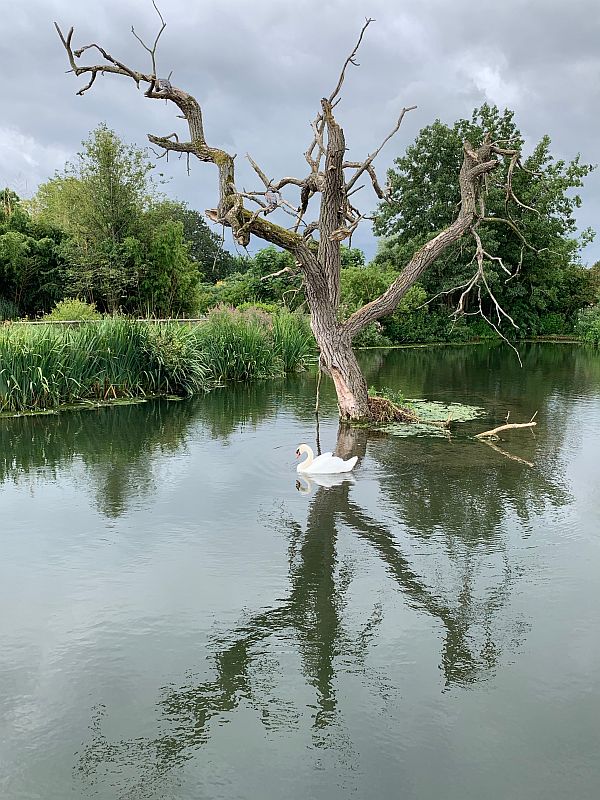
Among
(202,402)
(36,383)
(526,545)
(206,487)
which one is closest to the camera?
(526,545)

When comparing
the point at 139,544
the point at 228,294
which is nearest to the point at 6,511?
the point at 139,544

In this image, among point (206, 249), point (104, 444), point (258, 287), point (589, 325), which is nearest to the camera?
point (104, 444)

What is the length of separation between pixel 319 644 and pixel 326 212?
304 inches

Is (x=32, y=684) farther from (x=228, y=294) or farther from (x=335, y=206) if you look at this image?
(x=228, y=294)

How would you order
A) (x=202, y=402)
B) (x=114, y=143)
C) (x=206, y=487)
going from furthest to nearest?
(x=114, y=143) → (x=202, y=402) → (x=206, y=487)

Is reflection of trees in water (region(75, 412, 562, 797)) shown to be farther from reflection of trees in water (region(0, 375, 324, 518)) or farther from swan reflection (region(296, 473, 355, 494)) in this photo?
reflection of trees in water (region(0, 375, 324, 518))

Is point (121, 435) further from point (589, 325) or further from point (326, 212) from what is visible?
point (589, 325)

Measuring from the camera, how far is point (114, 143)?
83.5 ft

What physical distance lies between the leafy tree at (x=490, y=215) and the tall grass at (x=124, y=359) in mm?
17734

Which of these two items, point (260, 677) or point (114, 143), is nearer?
point (260, 677)

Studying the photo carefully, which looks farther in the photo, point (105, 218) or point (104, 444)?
point (105, 218)

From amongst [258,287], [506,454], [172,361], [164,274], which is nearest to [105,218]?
[164,274]

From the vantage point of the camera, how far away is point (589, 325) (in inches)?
1487

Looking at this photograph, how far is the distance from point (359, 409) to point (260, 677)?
7661 millimetres
